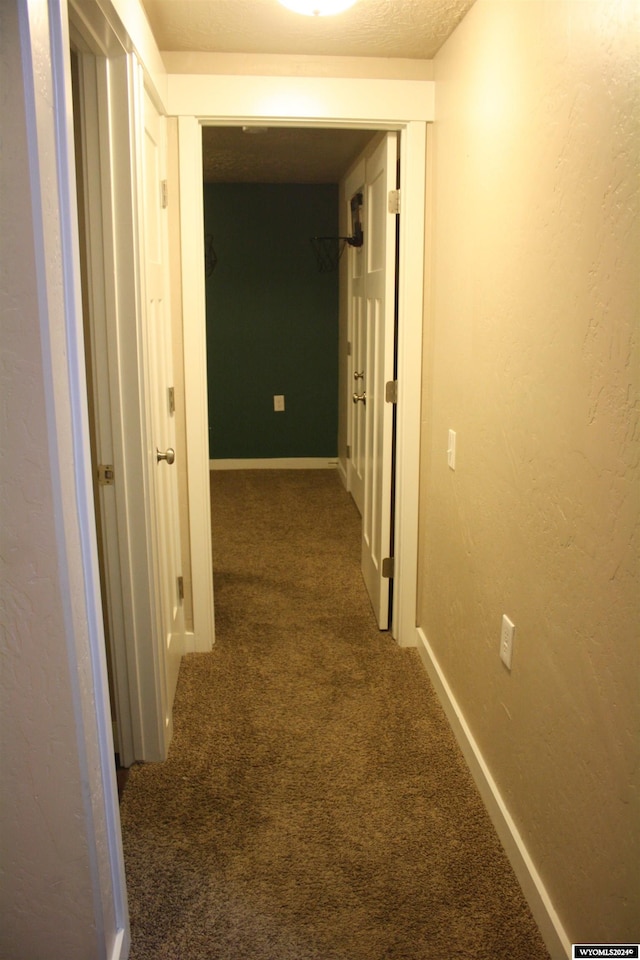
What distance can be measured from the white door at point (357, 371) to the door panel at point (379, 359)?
1.34 ft

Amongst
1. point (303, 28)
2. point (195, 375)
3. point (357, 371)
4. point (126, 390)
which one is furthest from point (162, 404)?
point (357, 371)

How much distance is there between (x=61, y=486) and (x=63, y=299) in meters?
0.31

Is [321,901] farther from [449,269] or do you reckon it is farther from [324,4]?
[324,4]

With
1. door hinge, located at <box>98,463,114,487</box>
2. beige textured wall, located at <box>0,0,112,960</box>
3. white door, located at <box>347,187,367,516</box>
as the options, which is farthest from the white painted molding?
beige textured wall, located at <box>0,0,112,960</box>

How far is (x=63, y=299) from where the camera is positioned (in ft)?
4.09

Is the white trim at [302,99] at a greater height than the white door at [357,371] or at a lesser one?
greater

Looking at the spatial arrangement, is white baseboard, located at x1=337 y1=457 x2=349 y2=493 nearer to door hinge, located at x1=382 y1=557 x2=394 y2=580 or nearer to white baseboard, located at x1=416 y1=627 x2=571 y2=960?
door hinge, located at x1=382 y1=557 x2=394 y2=580

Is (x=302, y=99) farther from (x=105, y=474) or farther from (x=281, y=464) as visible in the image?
(x=281, y=464)

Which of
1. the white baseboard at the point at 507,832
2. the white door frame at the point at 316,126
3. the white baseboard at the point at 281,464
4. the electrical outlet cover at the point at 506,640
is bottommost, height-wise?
the white baseboard at the point at 507,832

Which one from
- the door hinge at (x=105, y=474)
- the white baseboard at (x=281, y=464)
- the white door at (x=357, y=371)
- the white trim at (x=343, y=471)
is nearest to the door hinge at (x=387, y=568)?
the white door at (x=357, y=371)

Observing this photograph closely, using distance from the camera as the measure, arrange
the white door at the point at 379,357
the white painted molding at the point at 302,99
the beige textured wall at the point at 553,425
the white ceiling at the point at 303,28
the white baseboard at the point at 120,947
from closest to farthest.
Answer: the beige textured wall at the point at 553,425
the white baseboard at the point at 120,947
the white ceiling at the point at 303,28
the white painted molding at the point at 302,99
the white door at the point at 379,357

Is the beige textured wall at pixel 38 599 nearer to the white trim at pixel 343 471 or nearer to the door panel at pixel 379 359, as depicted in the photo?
Answer: the door panel at pixel 379 359

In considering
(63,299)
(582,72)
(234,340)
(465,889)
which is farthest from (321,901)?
(234,340)

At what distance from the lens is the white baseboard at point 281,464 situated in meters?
6.11
